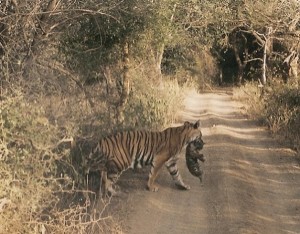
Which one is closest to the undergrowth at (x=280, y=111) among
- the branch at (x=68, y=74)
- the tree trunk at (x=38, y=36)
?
the branch at (x=68, y=74)

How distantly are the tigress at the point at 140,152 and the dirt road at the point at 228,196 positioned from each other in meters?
0.40

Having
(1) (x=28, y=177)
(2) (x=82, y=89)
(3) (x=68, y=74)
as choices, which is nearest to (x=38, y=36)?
(3) (x=68, y=74)

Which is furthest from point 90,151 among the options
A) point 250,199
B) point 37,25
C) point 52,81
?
point 250,199

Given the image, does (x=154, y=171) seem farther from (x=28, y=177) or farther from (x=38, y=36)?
(x=28, y=177)

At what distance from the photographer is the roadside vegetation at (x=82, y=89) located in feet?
20.0

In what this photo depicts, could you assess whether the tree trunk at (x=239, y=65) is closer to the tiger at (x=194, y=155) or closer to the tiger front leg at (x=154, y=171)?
the tiger at (x=194, y=155)

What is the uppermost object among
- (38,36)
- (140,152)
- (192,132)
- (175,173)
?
(38,36)

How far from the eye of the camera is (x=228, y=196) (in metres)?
8.84

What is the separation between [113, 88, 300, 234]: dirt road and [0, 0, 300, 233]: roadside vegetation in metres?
0.71

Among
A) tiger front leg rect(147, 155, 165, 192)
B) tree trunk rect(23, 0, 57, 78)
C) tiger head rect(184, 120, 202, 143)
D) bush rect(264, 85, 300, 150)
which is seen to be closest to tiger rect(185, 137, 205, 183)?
tiger head rect(184, 120, 202, 143)

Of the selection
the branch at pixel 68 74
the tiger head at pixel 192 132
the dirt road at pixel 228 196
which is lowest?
the dirt road at pixel 228 196

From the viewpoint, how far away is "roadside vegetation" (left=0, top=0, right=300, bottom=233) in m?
6.09

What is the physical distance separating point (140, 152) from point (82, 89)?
2302mm

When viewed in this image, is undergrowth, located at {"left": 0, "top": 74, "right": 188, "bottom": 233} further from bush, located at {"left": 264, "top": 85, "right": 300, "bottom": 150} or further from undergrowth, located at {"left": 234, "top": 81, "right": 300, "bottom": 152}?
bush, located at {"left": 264, "top": 85, "right": 300, "bottom": 150}
